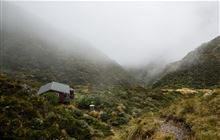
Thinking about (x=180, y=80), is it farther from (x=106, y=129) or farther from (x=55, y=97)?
(x=106, y=129)

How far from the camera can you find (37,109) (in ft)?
102

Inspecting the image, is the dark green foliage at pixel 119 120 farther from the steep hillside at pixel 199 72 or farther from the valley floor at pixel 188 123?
the steep hillside at pixel 199 72

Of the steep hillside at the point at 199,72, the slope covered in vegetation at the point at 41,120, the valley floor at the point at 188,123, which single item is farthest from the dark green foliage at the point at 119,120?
the steep hillside at the point at 199,72

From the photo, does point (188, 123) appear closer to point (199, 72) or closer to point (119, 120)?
point (119, 120)

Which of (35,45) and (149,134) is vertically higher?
(35,45)

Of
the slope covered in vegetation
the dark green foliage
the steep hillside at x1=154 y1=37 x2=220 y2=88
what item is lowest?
the dark green foliage

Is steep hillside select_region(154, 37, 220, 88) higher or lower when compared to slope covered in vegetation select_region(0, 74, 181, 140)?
higher

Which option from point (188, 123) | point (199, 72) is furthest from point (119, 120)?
point (199, 72)

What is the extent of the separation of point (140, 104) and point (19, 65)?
11430 cm

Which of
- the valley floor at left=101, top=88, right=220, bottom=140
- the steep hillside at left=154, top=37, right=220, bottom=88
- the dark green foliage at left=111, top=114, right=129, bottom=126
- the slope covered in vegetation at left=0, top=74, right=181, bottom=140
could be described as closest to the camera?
the valley floor at left=101, top=88, right=220, bottom=140

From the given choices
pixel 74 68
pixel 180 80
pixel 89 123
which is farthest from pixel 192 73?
pixel 89 123

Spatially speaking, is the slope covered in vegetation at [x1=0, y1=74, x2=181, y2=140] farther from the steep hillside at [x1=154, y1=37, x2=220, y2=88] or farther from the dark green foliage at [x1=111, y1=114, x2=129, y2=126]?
the steep hillside at [x1=154, y1=37, x2=220, y2=88]

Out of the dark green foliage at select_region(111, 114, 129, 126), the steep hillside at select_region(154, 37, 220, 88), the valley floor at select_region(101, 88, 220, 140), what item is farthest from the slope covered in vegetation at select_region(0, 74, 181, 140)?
the steep hillside at select_region(154, 37, 220, 88)

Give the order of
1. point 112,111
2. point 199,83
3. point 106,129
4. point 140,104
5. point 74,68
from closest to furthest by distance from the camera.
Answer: point 106,129, point 112,111, point 140,104, point 199,83, point 74,68
